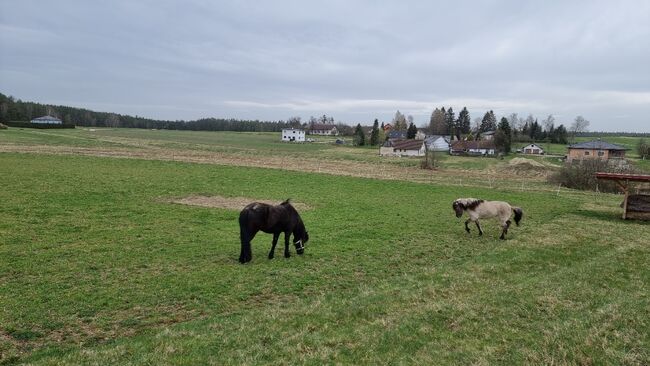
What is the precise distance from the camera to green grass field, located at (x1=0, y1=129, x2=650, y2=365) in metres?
6.56

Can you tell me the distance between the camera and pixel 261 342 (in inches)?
264

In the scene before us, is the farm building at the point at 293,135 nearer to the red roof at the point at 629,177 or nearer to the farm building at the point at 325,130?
the farm building at the point at 325,130

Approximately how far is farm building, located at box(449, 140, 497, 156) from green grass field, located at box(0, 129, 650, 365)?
258 feet

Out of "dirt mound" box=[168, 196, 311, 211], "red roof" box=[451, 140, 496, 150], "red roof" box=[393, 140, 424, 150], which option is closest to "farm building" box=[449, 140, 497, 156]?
"red roof" box=[451, 140, 496, 150]

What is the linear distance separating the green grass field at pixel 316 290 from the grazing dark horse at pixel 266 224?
1.33 feet

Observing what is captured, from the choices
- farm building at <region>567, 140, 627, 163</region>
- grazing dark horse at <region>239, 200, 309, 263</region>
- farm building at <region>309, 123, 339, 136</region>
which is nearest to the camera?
grazing dark horse at <region>239, 200, 309, 263</region>

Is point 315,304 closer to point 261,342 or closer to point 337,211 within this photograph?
point 261,342

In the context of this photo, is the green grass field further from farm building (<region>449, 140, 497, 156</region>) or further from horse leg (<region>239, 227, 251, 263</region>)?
farm building (<region>449, 140, 497, 156</region>)

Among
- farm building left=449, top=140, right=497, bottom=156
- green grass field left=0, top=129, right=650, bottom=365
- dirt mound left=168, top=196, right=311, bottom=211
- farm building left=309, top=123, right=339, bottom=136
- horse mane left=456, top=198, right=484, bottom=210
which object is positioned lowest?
dirt mound left=168, top=196, right=311, bottom=211

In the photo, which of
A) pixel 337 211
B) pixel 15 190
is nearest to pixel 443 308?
pixel 337 211

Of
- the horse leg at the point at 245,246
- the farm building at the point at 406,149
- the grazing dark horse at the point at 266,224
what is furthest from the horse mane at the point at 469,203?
the farm building at the point at 406,149

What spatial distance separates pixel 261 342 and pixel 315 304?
2.01 metres

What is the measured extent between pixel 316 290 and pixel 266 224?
8.80 feet

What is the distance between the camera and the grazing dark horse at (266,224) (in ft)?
36.7
